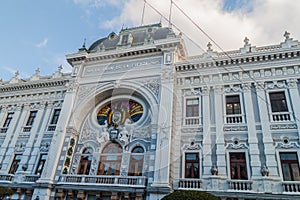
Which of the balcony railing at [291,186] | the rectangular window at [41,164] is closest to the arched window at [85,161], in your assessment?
the rectangular window at [41,164]

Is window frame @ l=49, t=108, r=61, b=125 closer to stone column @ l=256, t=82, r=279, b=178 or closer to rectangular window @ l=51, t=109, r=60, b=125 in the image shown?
rectangular window @ l=51, t=109, r=60, b=125

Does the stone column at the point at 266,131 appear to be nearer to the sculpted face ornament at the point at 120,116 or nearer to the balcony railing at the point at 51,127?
the sculpted face ornament at the point at 120,116

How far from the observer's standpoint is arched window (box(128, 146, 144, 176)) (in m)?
15.5

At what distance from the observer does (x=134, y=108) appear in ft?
60.3

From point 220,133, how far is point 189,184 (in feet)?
12.5

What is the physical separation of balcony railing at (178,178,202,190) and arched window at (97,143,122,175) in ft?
15.0

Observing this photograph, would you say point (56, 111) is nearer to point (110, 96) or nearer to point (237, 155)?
point (110, 96)

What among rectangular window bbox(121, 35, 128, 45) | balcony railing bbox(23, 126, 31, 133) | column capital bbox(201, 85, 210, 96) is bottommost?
balcony railing bbox(23, 126, 31, 133)

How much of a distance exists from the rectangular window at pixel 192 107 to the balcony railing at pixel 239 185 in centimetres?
511

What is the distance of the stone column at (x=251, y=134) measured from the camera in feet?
43.0

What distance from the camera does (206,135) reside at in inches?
589

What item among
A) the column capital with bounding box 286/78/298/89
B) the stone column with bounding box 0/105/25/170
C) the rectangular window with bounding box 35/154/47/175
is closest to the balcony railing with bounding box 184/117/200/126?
the column capital with bounding box 286/78/298/89

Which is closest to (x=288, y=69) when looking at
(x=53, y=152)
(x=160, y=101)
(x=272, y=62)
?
(x=272, y=62)

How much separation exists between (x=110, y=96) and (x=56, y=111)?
5261mm
